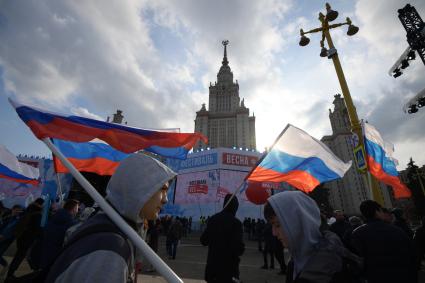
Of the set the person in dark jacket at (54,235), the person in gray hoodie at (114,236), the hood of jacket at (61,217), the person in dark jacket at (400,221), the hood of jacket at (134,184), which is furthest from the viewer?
the person in dark jacket at (400,221)

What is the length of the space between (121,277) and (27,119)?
3.44m

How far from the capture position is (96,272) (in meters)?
0.89

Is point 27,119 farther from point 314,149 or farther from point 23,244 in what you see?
point 314,149

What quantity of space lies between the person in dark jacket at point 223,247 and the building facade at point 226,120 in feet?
186

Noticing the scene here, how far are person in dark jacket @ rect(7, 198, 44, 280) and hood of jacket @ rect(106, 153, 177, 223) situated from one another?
495 cm

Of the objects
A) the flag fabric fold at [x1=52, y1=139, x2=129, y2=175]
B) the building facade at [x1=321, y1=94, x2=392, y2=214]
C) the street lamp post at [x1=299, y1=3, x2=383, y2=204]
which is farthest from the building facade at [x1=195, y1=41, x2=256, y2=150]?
the flag fabric fold at [x1=52, y1=139, x2=129, y2=175]

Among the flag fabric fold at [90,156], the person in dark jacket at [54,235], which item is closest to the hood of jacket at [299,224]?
the flag fabric fold at [90,156]

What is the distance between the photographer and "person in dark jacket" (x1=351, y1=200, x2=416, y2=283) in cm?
245

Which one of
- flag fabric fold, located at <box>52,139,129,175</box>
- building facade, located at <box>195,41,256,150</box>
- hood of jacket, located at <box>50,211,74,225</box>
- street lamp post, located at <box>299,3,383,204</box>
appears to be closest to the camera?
hood of jacket, located at <box>50,211,74,225</box>

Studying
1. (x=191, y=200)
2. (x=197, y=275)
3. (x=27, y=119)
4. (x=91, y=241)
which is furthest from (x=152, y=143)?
(x=191, y=200)

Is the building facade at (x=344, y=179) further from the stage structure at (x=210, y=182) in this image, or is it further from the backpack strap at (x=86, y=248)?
the backpack strap at (x=86, y=248)

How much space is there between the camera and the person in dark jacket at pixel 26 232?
4.90 metres

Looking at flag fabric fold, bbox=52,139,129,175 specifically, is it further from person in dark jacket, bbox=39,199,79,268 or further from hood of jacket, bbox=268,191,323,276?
hood of jacket, bbox=268,191,323,276

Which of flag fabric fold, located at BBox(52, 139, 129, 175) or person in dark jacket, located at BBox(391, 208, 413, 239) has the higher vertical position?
flag fabric fold, located at BBox(52, 139, 129, 175)
